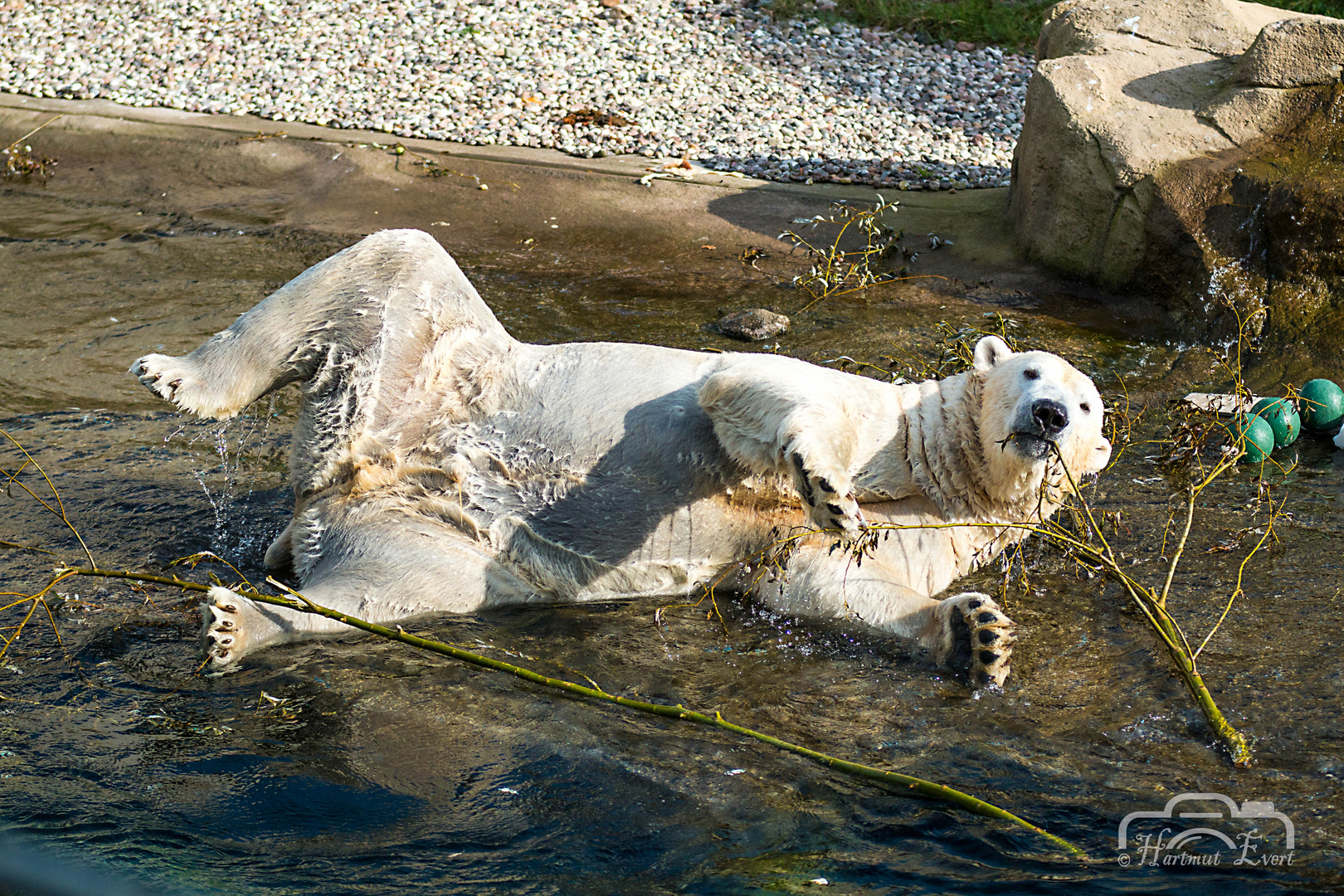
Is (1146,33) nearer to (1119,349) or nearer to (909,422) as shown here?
(1119,349)

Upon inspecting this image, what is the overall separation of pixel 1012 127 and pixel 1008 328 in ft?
15.5

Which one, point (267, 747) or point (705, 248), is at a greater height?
point (705, 248)

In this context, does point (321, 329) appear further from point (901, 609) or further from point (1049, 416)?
point (1049, 416)

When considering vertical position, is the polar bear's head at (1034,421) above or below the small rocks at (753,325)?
above

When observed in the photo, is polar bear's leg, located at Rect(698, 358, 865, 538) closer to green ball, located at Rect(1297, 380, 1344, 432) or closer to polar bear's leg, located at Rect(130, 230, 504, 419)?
polar bear's leg, located at Rect(130, 230, 504, 419)

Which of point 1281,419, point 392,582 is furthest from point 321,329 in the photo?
point 1281,419

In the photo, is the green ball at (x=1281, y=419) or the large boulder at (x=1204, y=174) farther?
the large boulder at (x=1204, y=174)

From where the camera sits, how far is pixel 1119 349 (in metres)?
6.50

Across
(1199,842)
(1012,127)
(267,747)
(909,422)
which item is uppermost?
(1012,127)

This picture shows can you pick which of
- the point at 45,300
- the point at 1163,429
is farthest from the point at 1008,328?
the point at 45,300

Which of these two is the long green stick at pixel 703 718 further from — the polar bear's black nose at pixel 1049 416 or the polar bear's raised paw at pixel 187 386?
the polar bear's black nose at pixel 1049 416

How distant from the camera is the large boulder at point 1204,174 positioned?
6371mm

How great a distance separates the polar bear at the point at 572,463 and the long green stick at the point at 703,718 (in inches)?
12.2

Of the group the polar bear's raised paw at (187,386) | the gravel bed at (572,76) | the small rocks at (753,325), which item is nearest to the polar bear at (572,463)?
the polar bear's raised paw at (187,386)
